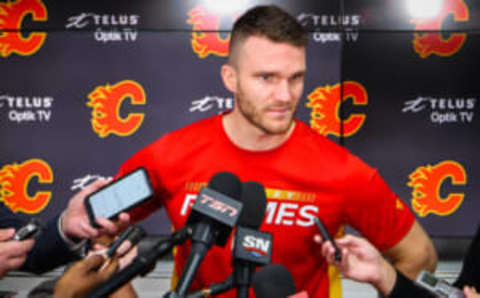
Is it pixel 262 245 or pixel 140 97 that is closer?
pixel 262 245

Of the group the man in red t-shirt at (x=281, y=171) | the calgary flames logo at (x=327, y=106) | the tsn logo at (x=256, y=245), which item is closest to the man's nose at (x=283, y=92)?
the man in red t-shirt at (x=281, y=171)

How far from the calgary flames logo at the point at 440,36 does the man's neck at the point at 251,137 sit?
1569mm

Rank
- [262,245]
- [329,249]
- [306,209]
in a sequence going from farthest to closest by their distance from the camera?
[306,209] < [329,249] < [262,245]

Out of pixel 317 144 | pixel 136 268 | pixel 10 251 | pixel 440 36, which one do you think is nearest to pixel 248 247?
pixel 136 268

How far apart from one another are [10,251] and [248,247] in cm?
65

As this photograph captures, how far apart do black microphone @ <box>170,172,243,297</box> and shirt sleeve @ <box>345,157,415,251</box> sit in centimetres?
78

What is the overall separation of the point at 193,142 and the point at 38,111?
1.56 m

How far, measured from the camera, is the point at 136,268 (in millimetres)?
611

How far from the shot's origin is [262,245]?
27.2 inches

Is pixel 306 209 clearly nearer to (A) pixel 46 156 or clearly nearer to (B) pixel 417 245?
(B) pixel 417 245

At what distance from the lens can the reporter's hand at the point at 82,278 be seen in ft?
2.57

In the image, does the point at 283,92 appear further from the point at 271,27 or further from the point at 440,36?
the point at 440,36

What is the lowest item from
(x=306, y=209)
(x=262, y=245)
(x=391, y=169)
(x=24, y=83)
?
(x=391, y=169)

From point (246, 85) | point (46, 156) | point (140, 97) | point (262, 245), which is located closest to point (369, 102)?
point (140, 97)
